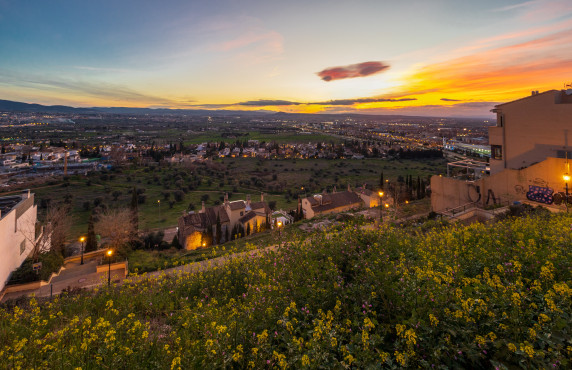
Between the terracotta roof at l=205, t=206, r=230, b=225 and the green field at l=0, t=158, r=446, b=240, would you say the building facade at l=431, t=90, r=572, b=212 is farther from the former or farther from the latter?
the green field at l=0, t=158, r=446, b=240

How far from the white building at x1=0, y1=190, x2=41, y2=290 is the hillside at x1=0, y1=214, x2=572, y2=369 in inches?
654

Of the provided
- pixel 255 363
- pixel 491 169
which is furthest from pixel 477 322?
pixel 491 169

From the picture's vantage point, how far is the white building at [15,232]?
17969mm

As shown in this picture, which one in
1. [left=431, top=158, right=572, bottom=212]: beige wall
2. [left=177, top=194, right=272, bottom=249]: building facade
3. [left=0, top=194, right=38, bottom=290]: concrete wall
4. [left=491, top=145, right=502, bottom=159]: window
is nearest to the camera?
[left=431, top=158, right=572, bottom=212]: beige wall

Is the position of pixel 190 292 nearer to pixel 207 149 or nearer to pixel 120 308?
pixel 120 308

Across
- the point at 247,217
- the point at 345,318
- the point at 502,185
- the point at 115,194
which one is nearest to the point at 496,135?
the point at 502,185

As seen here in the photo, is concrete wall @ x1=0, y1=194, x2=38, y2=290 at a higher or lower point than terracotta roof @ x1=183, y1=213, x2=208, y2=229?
higher

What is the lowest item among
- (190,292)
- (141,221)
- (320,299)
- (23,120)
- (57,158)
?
(141,221)

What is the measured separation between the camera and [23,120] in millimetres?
195500

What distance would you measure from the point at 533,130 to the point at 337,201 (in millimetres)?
23385

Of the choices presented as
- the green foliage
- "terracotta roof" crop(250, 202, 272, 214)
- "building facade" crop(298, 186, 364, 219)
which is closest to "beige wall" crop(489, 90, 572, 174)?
"building facade" crop(298, 186, 364, 219)

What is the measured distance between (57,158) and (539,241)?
112462mm

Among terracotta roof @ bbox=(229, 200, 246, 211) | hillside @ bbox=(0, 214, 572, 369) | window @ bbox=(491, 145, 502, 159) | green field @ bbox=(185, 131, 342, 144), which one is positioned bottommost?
terracotta roof @ bbox=(229, 200, 246, 211)

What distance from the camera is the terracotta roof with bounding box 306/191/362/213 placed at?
37506mm
